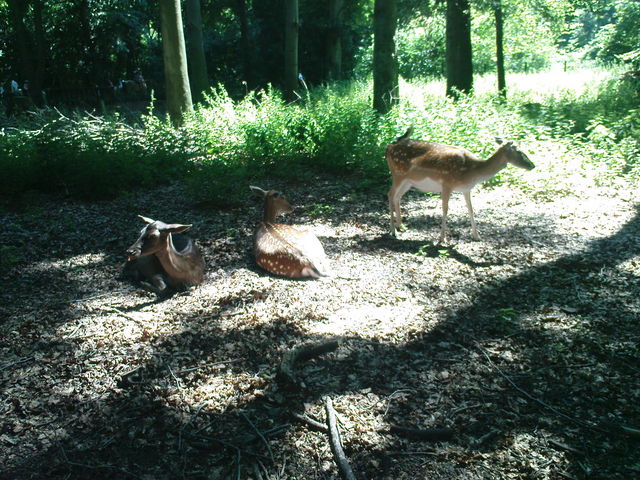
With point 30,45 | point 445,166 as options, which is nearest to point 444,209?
point 445,166

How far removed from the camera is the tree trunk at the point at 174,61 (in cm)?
1152

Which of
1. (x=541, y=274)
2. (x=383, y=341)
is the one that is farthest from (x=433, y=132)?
(x=383, y=341)

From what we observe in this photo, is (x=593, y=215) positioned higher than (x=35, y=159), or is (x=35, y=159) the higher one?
(x=35, y=159)

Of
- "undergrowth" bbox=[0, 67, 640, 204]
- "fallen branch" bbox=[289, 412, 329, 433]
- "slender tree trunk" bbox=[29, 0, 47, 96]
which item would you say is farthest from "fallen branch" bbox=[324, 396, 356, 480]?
"slender tree trunk" bbox=[29, 0, 47, 96]

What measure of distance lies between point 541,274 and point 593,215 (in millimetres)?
2495

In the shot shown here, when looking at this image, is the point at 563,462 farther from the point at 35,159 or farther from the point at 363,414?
the point at 35,159

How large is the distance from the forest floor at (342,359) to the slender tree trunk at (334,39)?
65.4 ft

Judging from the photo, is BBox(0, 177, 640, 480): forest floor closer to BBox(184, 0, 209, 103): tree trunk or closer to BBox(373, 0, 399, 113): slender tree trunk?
BBox(373, 0, 399, 113): slender tree trunk

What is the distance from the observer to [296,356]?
12.8ft

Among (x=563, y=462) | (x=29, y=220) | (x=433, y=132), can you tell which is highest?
(x=433, y=132)

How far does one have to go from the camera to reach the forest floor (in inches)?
118

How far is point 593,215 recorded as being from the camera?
285 inches

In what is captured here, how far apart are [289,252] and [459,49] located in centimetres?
1097

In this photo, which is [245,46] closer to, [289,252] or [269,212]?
[269,212]
